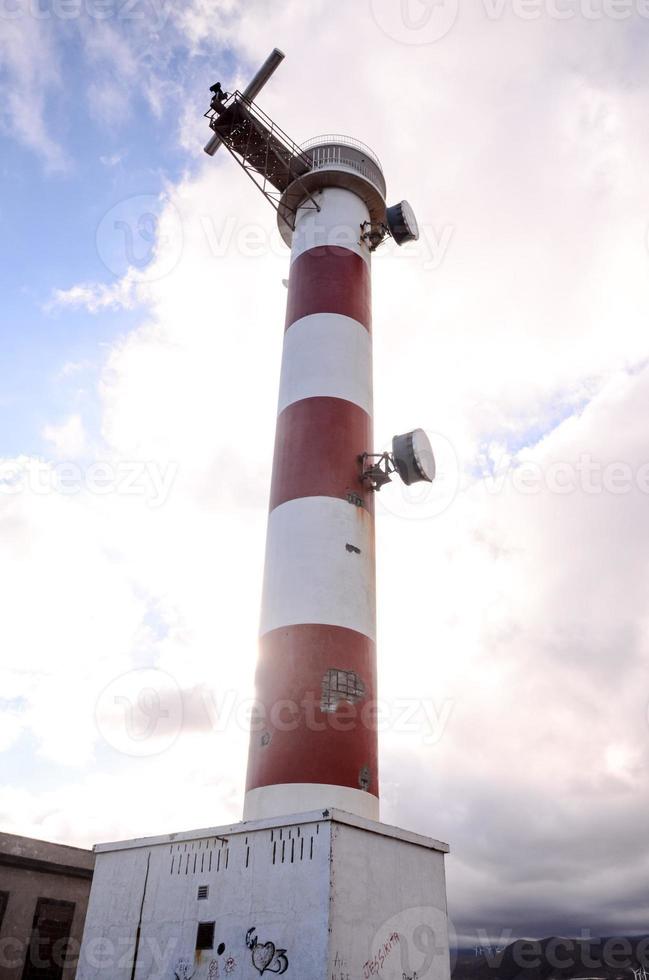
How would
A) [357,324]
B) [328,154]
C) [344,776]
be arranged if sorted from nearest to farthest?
[344,776]
[357,324]
[328,154]

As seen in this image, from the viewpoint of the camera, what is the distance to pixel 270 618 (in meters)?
12.9

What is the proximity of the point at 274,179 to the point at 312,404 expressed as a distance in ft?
23.9

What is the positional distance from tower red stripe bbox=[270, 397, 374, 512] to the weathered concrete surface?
19.9 ft

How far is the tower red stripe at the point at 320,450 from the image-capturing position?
13898mm

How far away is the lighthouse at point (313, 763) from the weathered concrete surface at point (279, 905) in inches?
1.0

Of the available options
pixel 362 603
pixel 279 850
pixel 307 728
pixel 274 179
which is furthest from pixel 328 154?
pixel 279 850

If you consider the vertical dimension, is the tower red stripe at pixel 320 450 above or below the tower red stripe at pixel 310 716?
above

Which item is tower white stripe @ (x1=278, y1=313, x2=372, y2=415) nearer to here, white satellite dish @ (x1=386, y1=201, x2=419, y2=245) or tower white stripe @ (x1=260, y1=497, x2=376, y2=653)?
tower white stripe @ (x1=260, y1=497, x2=376, y2=653)

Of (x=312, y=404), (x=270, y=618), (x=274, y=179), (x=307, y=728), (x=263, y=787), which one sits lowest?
(x=263, y=787)

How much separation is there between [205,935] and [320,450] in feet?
26.9

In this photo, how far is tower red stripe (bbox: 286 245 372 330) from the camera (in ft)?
53.0

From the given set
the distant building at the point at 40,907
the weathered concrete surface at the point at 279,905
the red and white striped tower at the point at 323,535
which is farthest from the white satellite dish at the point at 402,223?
the distant building at the point at 40,907

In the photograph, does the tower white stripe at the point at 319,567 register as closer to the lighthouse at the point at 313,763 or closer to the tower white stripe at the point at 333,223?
the lighthouse at the point at 313,763

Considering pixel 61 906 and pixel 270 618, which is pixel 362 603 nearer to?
pixel 270 618
